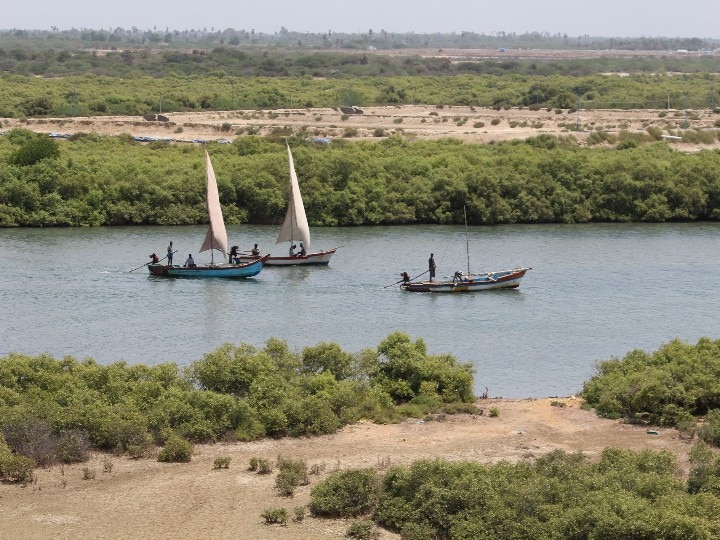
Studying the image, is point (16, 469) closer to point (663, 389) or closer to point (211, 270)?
point (663, 389)

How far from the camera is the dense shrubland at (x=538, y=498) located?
65.9 feet

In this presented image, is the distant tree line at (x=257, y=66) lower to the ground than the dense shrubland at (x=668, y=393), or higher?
higher

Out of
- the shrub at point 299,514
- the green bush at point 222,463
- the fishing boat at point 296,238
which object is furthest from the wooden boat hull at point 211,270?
the shrub at point 299,514

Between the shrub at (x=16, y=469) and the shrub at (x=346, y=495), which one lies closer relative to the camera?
the shrub at (x=346, y=495)

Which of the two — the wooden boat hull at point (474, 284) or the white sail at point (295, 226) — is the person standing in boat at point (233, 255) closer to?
the white sail at point (295, 226)

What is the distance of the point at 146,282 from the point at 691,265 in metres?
20.7

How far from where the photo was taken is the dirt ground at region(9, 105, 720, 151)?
8469 centimetres

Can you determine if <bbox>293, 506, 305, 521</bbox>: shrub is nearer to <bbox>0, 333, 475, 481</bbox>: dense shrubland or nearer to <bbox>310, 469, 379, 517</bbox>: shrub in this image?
<bbox>310, 469, 379, 517</bbox>: shrub

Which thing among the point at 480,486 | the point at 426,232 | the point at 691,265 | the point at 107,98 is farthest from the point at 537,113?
the point at 480,486

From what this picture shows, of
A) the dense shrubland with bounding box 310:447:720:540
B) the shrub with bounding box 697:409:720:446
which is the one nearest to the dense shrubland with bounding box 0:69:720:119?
the shrub with bounding box 697:409:720:446

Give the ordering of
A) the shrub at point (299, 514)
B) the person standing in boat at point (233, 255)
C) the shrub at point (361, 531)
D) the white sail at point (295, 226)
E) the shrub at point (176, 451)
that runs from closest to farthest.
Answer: the shrub at point (361, 531), the shrub at point (299, 514), the shrub at point (176, 451), the person standing in boat at point (233, 255), the white sail at point (295, 226)

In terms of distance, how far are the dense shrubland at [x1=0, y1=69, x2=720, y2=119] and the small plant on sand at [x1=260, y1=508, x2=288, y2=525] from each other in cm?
7459

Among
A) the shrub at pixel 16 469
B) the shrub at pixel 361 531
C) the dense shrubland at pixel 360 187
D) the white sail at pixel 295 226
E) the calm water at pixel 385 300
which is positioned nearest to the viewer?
the shrub at pixel 361 531

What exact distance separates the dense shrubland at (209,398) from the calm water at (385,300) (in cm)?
315
